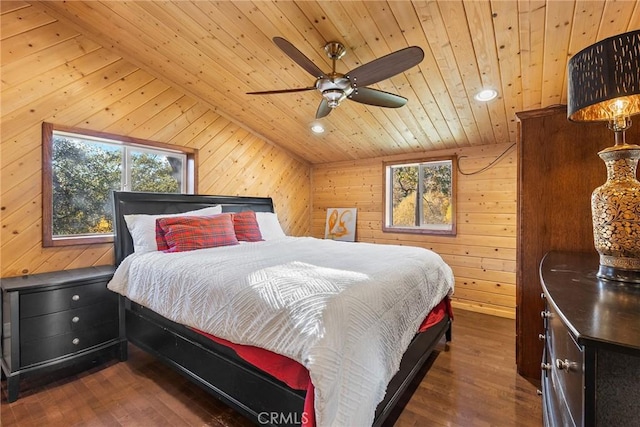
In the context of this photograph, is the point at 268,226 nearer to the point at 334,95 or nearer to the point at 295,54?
the point at 334,95

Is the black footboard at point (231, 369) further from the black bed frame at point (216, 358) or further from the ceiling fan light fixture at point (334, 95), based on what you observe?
the ceiling fan light fixture at point (334, 95)

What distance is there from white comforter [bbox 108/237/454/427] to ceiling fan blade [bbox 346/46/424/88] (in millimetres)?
1244

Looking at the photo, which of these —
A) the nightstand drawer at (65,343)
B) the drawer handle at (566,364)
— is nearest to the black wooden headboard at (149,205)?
the nightstand drawer at (65,343)

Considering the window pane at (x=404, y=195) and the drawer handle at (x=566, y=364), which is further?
the window pane at (x=404, y=195)

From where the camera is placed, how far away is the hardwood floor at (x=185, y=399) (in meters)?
1.74

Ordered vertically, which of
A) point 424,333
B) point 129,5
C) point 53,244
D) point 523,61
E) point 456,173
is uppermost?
point 129,5

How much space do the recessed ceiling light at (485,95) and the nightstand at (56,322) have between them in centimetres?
351

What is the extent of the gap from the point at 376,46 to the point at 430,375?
255 cm

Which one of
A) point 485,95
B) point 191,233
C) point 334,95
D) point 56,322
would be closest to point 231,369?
point 191,233

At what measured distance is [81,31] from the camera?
2.60 m

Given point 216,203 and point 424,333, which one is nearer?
point 424,333

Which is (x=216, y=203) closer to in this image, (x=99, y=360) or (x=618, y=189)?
(x=99, y=360)

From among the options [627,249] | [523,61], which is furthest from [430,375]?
[523,61]

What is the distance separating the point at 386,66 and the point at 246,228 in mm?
2156
